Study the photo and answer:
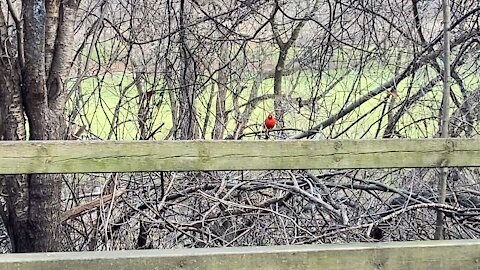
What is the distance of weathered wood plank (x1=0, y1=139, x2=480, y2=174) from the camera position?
2.26 m

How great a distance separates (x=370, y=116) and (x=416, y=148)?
8.89 ft

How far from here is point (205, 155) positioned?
2.33m

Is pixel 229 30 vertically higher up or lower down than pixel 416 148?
higher up

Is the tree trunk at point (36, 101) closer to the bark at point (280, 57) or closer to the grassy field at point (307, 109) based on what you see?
the grassy field at point (307, 109)

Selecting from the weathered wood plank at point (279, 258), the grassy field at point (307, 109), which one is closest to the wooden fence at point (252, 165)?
the weathered wood plank at point (279, 258)

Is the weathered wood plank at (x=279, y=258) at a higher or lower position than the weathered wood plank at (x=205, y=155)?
lower

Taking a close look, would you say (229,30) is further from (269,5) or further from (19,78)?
(19,78)

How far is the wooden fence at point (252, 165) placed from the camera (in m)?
1.79

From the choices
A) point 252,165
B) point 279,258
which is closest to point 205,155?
point 252,165

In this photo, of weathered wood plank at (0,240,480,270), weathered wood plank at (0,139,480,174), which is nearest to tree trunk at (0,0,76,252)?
weathered wood plank at (0,139,480,174)

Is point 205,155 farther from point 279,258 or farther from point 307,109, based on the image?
point 307,109

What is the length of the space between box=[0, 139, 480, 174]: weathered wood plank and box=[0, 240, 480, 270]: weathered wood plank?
550mm

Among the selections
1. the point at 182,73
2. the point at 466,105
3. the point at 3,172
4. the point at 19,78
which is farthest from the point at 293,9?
the point at 3,172

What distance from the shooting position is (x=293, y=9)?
5406 millimetres
